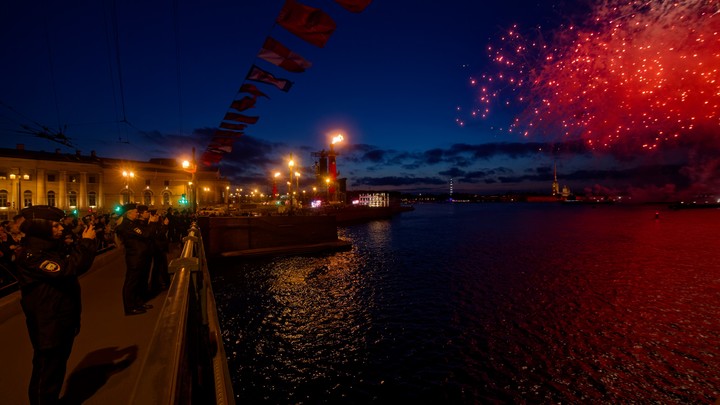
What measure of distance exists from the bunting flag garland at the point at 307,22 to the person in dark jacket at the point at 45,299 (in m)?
4.77

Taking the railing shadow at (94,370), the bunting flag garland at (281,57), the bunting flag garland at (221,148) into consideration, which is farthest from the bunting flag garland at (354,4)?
the bunting flag garland at (221,148)

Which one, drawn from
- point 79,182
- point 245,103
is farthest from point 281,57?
point 79,182

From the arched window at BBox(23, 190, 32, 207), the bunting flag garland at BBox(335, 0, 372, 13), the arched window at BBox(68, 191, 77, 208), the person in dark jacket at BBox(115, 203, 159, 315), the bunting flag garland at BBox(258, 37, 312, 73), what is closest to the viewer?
the bunting flag garland at BBox(335, 0, 372, 13)

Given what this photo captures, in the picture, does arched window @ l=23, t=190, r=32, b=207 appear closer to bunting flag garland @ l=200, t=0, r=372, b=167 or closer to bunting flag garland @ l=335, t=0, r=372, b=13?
bunting flag garland @ l=200, t=0, r=372, b=167

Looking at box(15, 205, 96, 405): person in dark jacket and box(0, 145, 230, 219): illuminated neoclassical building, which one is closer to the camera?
box(15, 205, 96, 405): person in dark jacket

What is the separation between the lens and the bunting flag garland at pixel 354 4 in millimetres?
5641

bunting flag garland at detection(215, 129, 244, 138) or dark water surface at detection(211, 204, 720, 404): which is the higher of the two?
bunting flag garland at detection(215, 129, 244, 138)

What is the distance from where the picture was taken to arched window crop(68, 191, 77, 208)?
55.7m

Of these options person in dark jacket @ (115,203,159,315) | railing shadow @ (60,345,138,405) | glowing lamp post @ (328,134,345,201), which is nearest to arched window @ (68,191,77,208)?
glowing lamp post @ (328,134,345,201)

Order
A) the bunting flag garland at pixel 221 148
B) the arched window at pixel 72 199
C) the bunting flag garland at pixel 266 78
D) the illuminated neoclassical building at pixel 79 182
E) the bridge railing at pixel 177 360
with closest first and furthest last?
1. the bridge railing at pixel 177 360
2. the bunting flag garland at pixel 266 78
3. the bunting flag garland at pixel 221 148
4. the illuminated neoclassical building at pixel 79 182
5. the arched window at pixel 72 199

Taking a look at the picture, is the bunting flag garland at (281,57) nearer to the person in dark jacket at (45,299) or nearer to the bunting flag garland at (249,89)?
the bunting flag garland at (249,89)

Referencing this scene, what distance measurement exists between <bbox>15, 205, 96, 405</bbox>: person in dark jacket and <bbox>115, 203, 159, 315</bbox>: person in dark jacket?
10.1 feet

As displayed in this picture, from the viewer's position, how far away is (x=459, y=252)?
33.0m

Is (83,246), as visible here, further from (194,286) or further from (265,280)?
(265,280)
